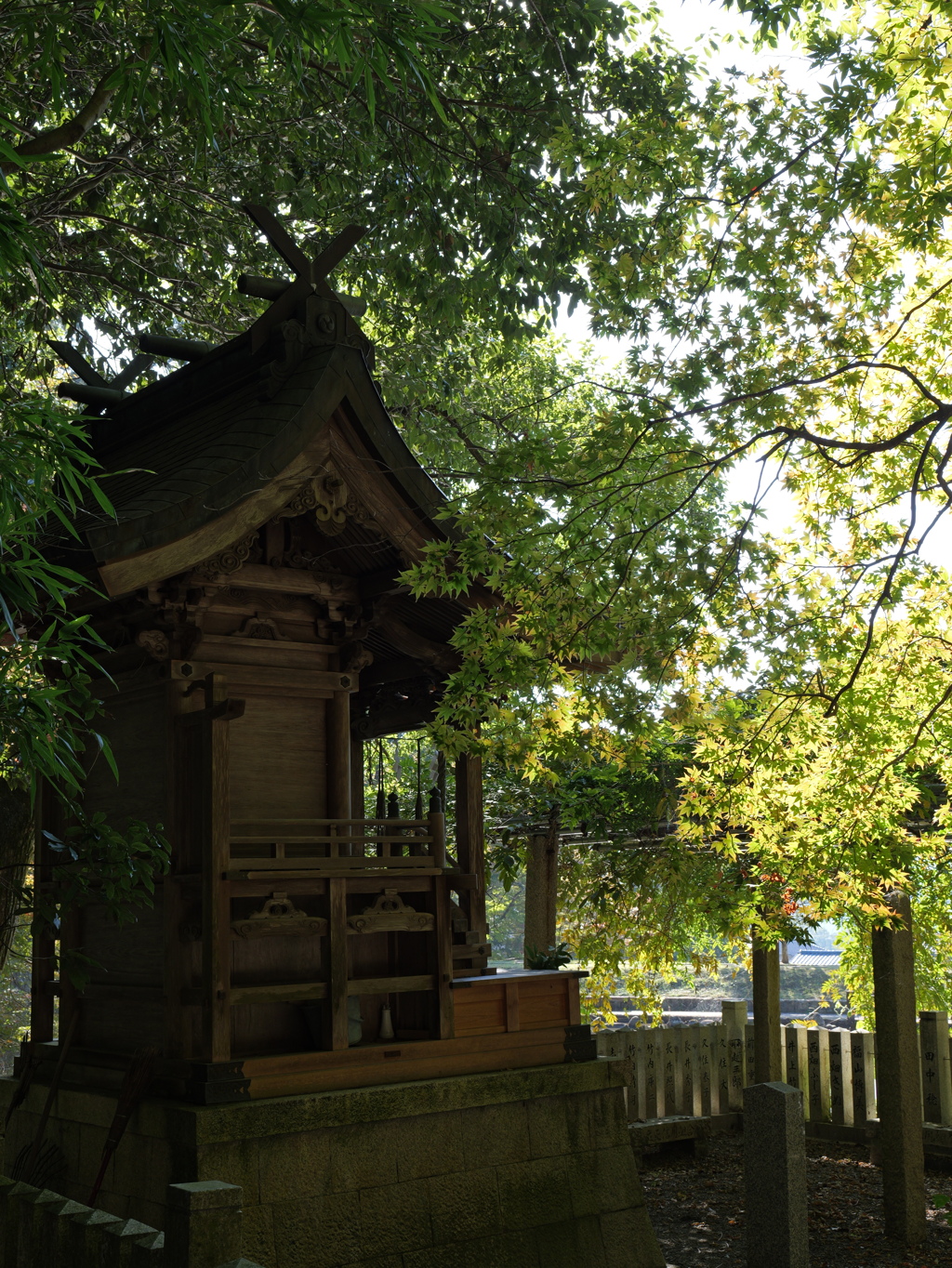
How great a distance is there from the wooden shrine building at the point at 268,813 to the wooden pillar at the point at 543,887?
483 cm

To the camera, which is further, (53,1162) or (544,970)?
→ (544,970)

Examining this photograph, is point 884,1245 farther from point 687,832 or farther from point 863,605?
point 863,605

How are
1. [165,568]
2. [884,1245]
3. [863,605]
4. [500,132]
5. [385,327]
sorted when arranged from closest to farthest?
[165,568] < [863,605] < [884,1245] < [500,132] < [385,327]

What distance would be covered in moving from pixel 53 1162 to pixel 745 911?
4985 mm

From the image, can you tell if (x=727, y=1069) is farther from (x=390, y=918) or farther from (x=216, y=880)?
(x=216, y=880)

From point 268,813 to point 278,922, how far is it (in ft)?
3.14

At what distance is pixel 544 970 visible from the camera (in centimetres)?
776

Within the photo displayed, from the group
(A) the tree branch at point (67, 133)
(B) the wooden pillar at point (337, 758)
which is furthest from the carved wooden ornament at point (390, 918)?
(A) the tree branch at point (67, 133)

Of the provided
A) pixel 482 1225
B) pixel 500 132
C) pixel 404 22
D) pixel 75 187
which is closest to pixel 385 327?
pixel 500 132

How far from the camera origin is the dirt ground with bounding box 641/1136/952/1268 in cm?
812

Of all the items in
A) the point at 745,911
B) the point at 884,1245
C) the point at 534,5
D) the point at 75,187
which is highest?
the point at 534,5

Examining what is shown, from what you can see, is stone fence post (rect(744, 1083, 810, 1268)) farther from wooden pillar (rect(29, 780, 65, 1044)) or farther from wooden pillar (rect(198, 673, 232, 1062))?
wooden pillar (rect(29, 780, 65, 1044))

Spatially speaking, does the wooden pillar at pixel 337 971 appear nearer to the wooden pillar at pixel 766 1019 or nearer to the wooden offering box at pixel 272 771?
the wooden offering box at pixel 272 771

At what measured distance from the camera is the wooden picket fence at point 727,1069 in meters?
11.2
